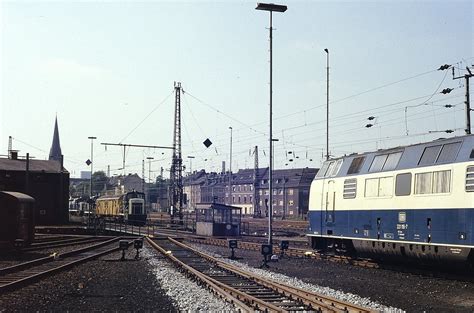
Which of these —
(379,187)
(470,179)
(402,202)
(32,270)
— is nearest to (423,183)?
(402,202)

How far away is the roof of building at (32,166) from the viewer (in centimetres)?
6253

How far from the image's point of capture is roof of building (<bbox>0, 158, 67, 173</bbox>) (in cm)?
6253

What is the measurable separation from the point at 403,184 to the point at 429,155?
5.00 ft

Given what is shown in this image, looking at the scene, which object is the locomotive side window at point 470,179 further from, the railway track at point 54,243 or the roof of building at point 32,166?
the roof of building at point 32,166

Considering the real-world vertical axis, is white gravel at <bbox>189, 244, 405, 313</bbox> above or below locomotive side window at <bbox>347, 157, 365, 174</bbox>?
below

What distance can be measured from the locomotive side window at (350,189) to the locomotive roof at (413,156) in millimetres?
336

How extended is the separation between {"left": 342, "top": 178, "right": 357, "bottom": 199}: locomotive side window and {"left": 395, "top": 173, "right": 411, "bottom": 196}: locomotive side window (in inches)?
128

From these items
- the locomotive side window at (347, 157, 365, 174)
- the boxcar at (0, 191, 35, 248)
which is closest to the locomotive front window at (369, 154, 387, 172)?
the locomotive side window at (347, 157, 365, 174)

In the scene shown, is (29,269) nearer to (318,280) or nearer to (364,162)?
(318,280)

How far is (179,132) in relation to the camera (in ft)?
215

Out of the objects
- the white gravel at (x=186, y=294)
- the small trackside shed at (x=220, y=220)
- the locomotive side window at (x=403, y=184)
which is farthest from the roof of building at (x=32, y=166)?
the locomotive side window at (x=403, y=184)

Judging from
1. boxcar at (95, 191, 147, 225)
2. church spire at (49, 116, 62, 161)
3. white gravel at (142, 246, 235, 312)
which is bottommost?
white gravel at (142, 246, 235, 312)

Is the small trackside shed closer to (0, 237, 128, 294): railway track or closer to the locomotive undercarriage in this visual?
(0, 237, 128, 294): railway track

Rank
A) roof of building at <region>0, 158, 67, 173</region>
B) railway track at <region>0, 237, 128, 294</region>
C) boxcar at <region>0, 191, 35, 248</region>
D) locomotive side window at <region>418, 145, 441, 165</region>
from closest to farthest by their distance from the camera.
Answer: railway track at <region>0, 237, 128, 294</region> < locomotive side window at <region>418, 145, 441, 165</region> < boxcar at <region>0, 191, 35, 248</region> < roof of building at <region>0, 158, 67, 173</region>
